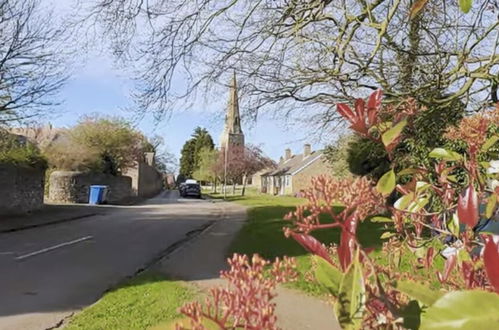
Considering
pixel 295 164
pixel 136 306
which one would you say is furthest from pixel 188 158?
pixel 136 306

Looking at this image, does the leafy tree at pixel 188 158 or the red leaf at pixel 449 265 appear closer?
the red leaf at pixel 449 265

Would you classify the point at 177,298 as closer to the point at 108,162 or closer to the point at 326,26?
the point at 326,26

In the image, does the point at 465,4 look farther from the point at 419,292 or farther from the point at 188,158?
the point at 188,158

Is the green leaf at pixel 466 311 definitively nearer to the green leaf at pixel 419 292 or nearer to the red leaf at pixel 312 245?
the green leaf at pixel 419 292

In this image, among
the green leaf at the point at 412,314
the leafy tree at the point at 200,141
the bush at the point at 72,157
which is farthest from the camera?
the leafy tree at the point at 200,141

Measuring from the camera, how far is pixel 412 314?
1.19 metres

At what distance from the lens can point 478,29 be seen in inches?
453

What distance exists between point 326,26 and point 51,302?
27.2ft

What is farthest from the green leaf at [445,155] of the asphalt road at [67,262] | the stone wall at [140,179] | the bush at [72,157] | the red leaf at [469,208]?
the stone wall at [140,179]

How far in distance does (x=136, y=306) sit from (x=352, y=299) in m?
7.09

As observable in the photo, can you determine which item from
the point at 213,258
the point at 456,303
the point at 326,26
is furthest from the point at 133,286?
the point at 456,303

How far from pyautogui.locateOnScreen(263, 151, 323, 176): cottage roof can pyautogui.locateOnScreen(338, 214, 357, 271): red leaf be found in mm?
65765

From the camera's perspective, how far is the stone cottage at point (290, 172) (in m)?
69.0

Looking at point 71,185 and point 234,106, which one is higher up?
point 234,106
